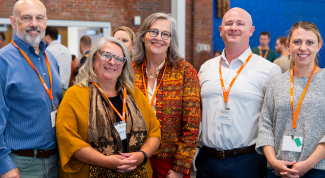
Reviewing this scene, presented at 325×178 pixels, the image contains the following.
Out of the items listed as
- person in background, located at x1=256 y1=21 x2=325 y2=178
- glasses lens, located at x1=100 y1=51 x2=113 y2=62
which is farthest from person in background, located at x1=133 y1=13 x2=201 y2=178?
person in background, located at x1=256 y1=21 x2=325 y2=178

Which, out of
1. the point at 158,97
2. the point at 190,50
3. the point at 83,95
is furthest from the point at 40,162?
the point at 190,50

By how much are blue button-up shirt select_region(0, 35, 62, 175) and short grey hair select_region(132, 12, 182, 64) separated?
778 millimetres

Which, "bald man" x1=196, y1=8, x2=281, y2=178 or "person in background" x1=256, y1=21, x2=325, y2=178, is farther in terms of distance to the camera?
"bald man" x1=196, y1=8, x2=281, y2=178

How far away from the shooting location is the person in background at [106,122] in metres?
1.73

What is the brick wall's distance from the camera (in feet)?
23.5

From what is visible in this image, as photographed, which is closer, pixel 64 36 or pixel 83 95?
pixel 83 95

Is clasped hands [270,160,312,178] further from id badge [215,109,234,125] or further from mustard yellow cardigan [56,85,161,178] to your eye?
mustard yellow cardigan [56,85,161,178]

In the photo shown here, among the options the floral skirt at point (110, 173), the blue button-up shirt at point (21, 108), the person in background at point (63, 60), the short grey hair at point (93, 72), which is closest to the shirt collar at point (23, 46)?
the blue button-up shirt at point (21, 108)

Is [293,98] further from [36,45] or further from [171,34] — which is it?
[36,45]

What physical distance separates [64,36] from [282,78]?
657 centimetres

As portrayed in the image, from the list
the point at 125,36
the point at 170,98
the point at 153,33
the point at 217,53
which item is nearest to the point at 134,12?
the point at 217,53

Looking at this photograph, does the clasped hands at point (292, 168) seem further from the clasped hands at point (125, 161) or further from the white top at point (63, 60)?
the white top at point (63, 60)

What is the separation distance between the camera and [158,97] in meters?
2.13

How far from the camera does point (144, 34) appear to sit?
226cm
